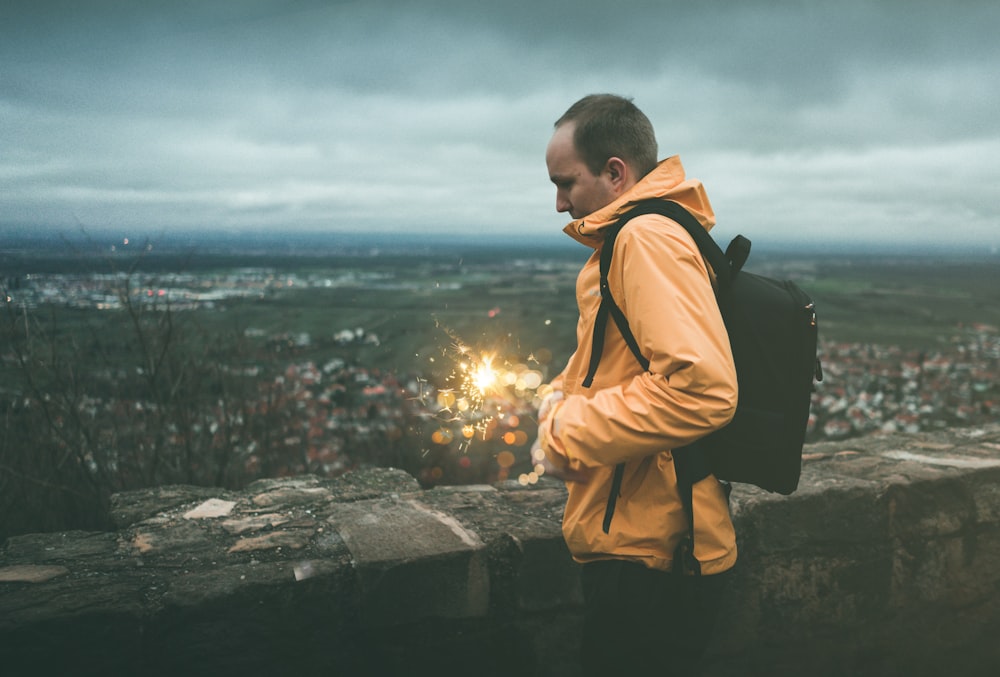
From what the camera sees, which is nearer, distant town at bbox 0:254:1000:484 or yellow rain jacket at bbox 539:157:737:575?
yellow rain jacket at bbox 539:157:737:575

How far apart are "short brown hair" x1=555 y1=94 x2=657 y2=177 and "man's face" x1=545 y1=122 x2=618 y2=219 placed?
1 cm

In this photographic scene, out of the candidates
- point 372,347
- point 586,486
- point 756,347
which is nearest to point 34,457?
point 586,486

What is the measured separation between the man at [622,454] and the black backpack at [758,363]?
41mm

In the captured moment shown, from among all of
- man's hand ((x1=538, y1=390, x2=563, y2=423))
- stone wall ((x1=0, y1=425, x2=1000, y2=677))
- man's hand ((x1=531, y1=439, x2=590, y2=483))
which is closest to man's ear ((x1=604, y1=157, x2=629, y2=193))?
man's hand ((x1=538, y1=390, x2=563, y2=423))

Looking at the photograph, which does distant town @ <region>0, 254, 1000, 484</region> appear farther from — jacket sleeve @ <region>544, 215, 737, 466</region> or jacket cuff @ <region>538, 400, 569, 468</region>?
jacket sleeve @ <region>544, 215, 737, 466</region>

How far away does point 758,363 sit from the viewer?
1314 mm

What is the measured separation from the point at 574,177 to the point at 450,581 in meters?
1.21

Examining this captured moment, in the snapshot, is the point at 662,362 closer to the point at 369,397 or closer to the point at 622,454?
the point at 622,454

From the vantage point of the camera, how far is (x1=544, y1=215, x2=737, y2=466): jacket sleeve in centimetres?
114

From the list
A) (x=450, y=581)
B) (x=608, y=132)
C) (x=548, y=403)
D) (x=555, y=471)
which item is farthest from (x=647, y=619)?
(x=608, y=132)

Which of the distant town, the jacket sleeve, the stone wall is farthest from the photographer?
the distant town

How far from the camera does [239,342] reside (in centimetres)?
550

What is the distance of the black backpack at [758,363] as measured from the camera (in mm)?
1310

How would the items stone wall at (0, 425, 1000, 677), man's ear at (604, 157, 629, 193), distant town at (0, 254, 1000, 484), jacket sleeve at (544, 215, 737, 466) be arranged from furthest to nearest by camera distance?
distant town at (0, 254, 1000, 484), stone wall at (0, 425, 1000, 677), man's ear at (604, 157, 629, 193), jacket sleeve at (544, 215, 737, 466)
